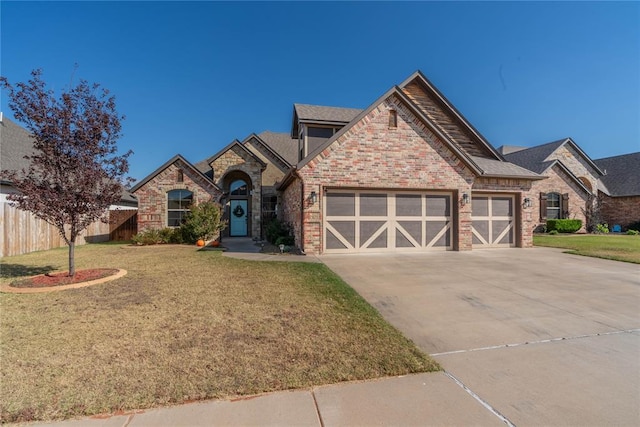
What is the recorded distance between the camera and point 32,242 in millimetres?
12117

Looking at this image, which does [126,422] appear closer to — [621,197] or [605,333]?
[605,333]

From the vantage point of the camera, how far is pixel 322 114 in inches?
640

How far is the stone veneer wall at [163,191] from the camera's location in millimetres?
15953

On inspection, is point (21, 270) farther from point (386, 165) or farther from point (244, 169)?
point (386, 165)

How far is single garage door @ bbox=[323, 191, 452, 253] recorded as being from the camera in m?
11.3

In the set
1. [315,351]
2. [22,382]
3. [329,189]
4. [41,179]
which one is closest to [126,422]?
[22,382]

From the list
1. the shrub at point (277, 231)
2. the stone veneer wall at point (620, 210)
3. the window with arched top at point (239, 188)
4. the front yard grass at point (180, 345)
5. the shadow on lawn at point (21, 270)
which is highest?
the window with arched top at point (239, 188)

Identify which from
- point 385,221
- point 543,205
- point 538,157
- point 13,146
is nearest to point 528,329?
point 385,221

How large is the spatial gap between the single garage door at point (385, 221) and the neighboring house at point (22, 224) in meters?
8.71

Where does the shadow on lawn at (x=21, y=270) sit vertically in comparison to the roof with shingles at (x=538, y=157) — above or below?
below

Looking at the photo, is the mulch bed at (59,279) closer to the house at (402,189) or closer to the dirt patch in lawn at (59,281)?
the dirt patch in lawn at (59,281)

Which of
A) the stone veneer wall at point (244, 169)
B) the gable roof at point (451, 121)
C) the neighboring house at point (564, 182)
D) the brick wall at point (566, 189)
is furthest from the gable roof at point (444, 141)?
the neighboring house at point (564, 182)

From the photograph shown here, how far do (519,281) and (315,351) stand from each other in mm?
5959

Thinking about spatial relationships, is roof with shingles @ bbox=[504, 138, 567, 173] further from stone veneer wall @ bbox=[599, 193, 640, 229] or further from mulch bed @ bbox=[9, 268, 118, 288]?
mulch bed @ bbox=[9, 268, 118, 288]
